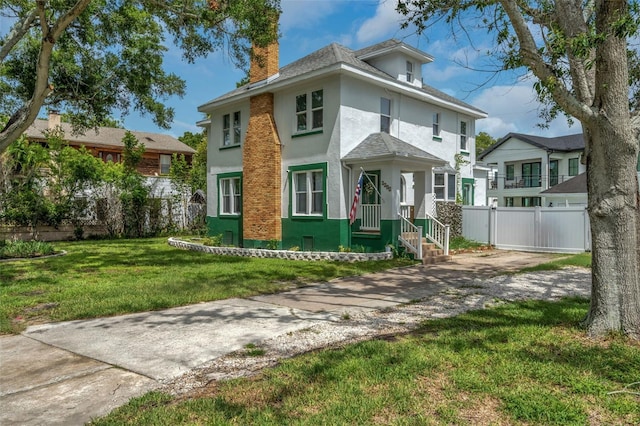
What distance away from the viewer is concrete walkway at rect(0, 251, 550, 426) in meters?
3.76

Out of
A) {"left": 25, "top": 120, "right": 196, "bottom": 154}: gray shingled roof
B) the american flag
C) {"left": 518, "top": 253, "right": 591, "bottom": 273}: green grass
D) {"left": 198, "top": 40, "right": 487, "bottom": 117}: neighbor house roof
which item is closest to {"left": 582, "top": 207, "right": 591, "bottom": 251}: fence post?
{"left": 518, "top": 253, "right": 591, "bottom": 273}: green grass

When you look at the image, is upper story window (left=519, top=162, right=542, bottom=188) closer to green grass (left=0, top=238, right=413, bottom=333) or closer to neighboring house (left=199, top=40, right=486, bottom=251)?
neighboring house (left=199, top=40, right=486, bottom=251)

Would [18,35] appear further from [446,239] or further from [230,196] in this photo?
[446,239]

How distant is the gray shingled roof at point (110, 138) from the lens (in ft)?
114

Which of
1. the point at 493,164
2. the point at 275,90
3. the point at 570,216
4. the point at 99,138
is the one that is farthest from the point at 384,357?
the point at 493,164

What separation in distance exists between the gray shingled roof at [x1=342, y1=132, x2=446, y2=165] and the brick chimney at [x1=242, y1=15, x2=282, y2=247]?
10.9 ft

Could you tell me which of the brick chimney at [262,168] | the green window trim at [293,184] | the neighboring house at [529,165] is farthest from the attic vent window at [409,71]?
the neighboring house at [529,165]

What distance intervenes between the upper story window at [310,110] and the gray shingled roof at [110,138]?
24720mm

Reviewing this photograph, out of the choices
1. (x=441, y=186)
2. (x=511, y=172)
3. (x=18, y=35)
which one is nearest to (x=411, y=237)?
(x=441, y=186)

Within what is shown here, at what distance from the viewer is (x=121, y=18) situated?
1498 centimetres

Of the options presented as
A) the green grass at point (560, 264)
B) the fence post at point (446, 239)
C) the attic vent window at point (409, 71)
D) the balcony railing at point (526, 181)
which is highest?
the attic vent window at point (409, 71)

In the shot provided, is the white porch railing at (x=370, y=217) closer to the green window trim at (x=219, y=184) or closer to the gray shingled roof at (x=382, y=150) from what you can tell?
the gray shingled roof at (x=382, y=150)

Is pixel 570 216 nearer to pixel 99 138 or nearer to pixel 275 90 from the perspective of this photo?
pixel 275 90

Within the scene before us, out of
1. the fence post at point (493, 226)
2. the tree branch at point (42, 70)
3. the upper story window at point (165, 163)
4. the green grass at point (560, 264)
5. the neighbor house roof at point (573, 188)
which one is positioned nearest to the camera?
the tree branch at point (42, 70)
